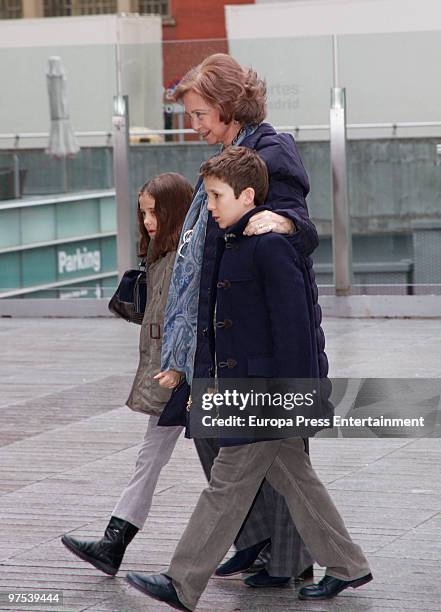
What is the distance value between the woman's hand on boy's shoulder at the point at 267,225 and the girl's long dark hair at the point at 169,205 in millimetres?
670

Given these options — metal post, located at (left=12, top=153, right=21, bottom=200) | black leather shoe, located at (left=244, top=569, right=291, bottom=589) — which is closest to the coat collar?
black leather shoe, located at (left=244, top=569, right=291, bottom=589)

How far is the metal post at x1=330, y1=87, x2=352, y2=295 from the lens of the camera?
503 inches

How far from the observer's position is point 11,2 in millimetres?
25938

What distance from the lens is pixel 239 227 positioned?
4461 millimetres

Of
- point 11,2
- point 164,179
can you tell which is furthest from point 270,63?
point 11,2

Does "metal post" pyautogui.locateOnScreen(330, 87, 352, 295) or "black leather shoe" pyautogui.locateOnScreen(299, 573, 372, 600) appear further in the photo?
"metal post" pyautogui.locateOnScreen(330, 87, 352, 295)

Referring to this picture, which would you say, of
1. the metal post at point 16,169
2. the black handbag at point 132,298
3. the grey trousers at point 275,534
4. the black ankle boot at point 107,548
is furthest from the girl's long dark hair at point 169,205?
the metal post at point 16,169

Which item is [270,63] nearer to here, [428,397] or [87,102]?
[87,102]

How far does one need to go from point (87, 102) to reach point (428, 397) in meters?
5.90

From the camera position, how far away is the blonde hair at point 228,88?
15.2ft

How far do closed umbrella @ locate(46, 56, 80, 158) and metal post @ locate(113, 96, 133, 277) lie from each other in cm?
41

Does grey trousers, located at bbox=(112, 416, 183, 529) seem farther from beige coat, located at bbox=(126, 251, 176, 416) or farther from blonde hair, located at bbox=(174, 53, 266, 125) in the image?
blonde hair, located at bbox=(174, 53, 266, 125)

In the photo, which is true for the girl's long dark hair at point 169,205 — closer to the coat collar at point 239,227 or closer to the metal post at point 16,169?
the coat collar at point 239,227

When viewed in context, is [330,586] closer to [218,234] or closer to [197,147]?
[218,234]
